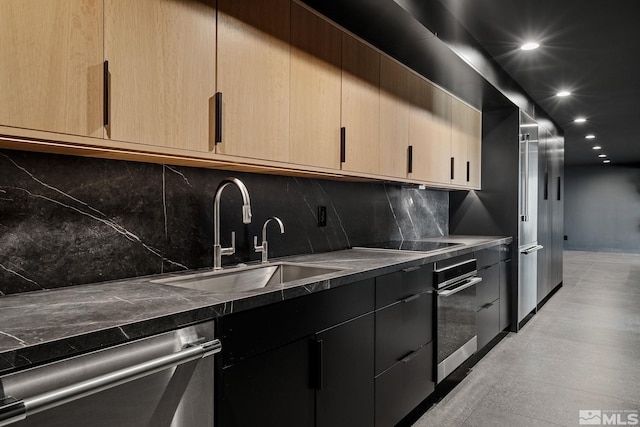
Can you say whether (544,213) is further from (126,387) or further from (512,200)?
(126,387)

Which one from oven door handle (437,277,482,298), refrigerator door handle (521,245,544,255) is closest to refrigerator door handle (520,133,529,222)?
refrigerator door handle (521,245,544,255)

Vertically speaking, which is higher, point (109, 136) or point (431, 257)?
point (109, 136)

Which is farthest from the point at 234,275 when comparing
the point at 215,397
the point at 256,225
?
the point at 215,397

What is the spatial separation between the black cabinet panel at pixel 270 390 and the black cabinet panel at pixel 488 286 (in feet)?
6.99

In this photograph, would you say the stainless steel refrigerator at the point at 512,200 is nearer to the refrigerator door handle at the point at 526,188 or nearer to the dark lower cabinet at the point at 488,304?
the refrigerator door handle at the point at 526,188

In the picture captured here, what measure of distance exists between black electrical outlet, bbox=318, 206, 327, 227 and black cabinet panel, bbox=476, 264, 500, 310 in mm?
1397

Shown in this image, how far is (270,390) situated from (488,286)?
2.64 m

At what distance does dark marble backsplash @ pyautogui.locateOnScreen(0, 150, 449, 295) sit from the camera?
1421mm

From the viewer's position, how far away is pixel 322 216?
8.96ft

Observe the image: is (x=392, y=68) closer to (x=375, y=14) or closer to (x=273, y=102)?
(x=375, y=14)

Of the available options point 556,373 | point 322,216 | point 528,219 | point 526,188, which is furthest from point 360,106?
point 528,219

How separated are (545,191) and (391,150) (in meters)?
3.43

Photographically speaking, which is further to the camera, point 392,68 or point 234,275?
point 392,68

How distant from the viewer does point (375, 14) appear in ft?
7.42
